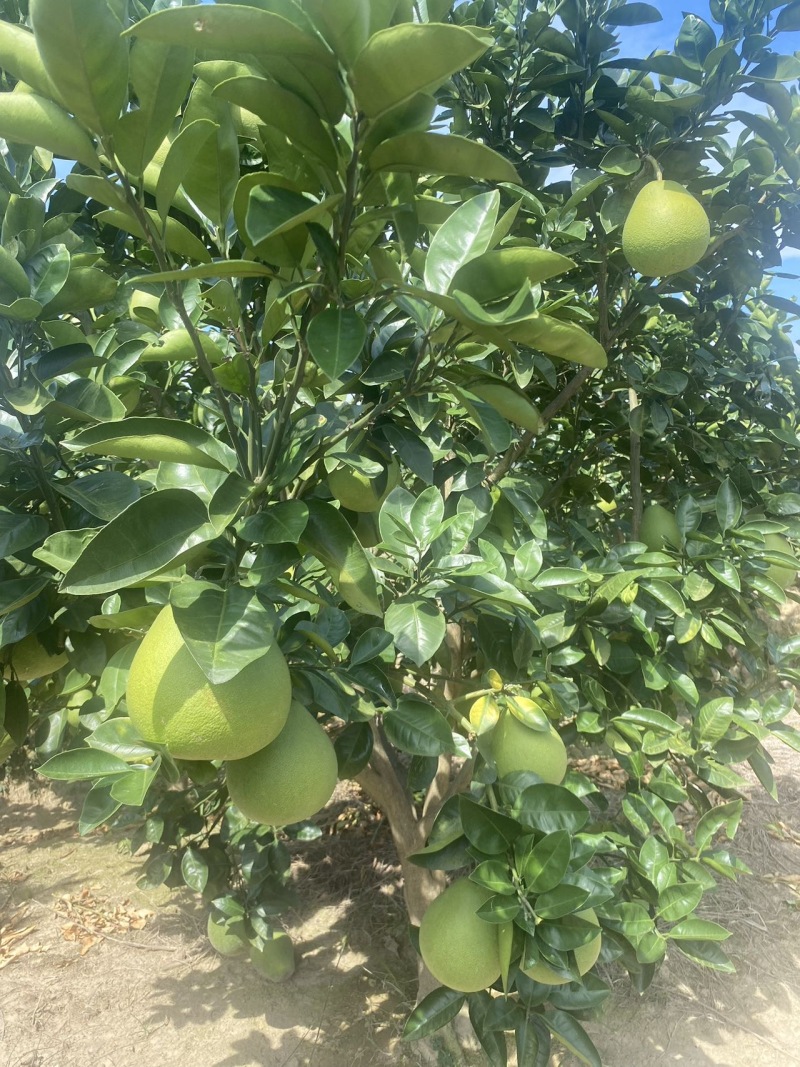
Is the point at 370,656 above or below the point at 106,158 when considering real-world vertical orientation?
below

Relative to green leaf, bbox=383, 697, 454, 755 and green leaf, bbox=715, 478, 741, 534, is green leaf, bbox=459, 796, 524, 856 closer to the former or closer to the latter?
green leaf, bbox=383, 697, 454, 755

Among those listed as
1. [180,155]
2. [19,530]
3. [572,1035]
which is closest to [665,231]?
[180,155]

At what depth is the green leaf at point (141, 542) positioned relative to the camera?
68cm

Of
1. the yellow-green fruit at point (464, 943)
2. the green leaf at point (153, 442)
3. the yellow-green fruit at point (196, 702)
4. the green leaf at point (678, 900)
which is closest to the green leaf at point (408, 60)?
the green leaf at point (153, 442)

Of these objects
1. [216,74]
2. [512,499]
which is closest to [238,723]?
[216,74]

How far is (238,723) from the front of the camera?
2.46 feet

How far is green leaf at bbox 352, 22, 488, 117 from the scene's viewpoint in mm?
516

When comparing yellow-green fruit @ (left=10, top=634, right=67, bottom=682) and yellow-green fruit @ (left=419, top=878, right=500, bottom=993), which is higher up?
yellow-green fruit @ (left=10, top=634, right=67, bottom=682)

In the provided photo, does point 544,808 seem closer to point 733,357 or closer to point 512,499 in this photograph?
point 512,499

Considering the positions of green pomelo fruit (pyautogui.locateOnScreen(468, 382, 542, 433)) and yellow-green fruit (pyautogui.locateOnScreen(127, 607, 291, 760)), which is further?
green pomelo fruit (pyautogui.locateOnScreen(468, 382, 542, 433))

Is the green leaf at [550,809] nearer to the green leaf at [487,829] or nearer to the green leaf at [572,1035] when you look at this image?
the green leaf at [487,829]

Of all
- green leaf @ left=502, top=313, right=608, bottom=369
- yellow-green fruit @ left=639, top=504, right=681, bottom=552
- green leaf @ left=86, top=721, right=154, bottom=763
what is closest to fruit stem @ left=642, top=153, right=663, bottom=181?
yellow-green fruit @ left=639, top=504, right=681, bottom=552

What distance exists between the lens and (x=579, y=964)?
3.92 feet

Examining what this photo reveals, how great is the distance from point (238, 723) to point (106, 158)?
0.56 metres
